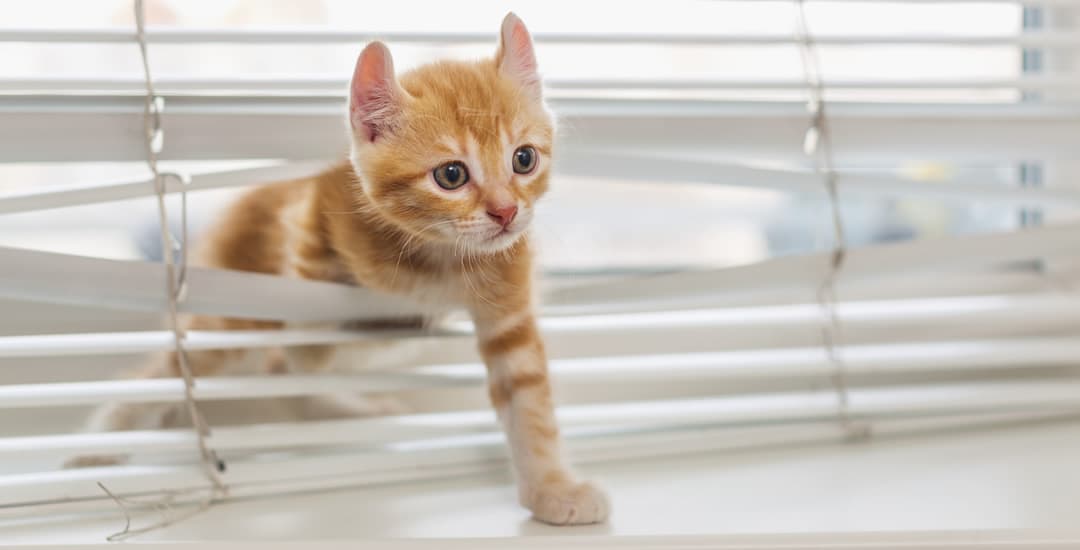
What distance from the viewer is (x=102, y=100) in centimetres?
88

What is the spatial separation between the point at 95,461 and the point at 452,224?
0.45 meters

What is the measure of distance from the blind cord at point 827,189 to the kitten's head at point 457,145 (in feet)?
1.05

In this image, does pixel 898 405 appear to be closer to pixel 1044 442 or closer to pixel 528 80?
pixel 1044 442

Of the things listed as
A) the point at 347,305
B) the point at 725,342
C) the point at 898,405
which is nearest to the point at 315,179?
the point at 347,305

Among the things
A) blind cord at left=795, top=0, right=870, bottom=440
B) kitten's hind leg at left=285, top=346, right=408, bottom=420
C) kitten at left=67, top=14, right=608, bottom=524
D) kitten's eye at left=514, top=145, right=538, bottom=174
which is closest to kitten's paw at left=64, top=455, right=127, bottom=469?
kitten at left=67, top=14, right=608, bottom=524

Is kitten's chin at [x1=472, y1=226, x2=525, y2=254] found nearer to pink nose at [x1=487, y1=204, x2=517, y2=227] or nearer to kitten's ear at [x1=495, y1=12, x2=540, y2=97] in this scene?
pink nose at [x1=487, y1=204, x2=517, y2=227]

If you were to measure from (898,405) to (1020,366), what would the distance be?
250 mm

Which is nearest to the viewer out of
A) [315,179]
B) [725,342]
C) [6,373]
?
[6,373]

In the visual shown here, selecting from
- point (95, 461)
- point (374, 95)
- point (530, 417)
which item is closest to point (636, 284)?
point (530, 417)

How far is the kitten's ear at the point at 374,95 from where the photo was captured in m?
0.79

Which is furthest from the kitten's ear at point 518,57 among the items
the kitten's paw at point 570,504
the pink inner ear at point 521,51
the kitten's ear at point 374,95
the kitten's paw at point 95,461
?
the kitten's paw at point 95,461

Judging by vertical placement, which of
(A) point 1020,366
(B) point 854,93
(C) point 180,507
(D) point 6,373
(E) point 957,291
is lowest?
(C) point 180,507

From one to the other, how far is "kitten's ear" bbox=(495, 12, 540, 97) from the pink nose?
5.7 inches

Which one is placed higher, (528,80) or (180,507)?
(528,80)
